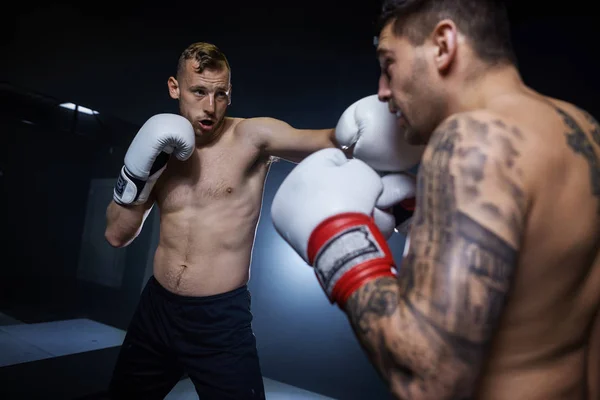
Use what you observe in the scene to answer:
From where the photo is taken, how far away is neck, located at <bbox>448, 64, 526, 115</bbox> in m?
0.69

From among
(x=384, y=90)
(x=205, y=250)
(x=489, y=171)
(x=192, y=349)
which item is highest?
(x=384, y=90)

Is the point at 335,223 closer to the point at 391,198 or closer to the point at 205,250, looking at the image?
the point at 391,198

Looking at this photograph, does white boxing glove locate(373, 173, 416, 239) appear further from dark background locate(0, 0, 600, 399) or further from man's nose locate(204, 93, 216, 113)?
dark background locate(0, 0, 600, 399)

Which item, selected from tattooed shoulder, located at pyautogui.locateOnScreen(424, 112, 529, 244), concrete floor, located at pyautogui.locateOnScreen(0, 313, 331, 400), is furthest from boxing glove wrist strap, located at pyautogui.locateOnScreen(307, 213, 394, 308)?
concrete floor, located at pyautogui.locateOnScreen(0, 313, 331, 400)

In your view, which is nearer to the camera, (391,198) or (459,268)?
(459,268)

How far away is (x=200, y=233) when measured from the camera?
5.31ft

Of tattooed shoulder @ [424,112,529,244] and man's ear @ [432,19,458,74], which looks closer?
tattooed shoulder @ [424,112,529,244]

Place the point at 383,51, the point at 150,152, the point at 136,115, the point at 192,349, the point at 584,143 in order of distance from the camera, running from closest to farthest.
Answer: the point at 584,143, the point at 383,51, the point at 150,152, the point at 192,349, the point at 136,115

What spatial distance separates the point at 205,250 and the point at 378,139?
88 cm

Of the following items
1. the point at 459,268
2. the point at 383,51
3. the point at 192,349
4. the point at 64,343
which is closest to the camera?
the point at 459,268

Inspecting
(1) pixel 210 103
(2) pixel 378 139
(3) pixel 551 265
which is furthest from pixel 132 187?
(3) pixel 551 265

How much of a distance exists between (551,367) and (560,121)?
1.29ft

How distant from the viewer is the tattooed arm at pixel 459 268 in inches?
21.5

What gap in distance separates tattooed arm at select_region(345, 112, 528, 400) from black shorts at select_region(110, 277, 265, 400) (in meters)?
1.04
